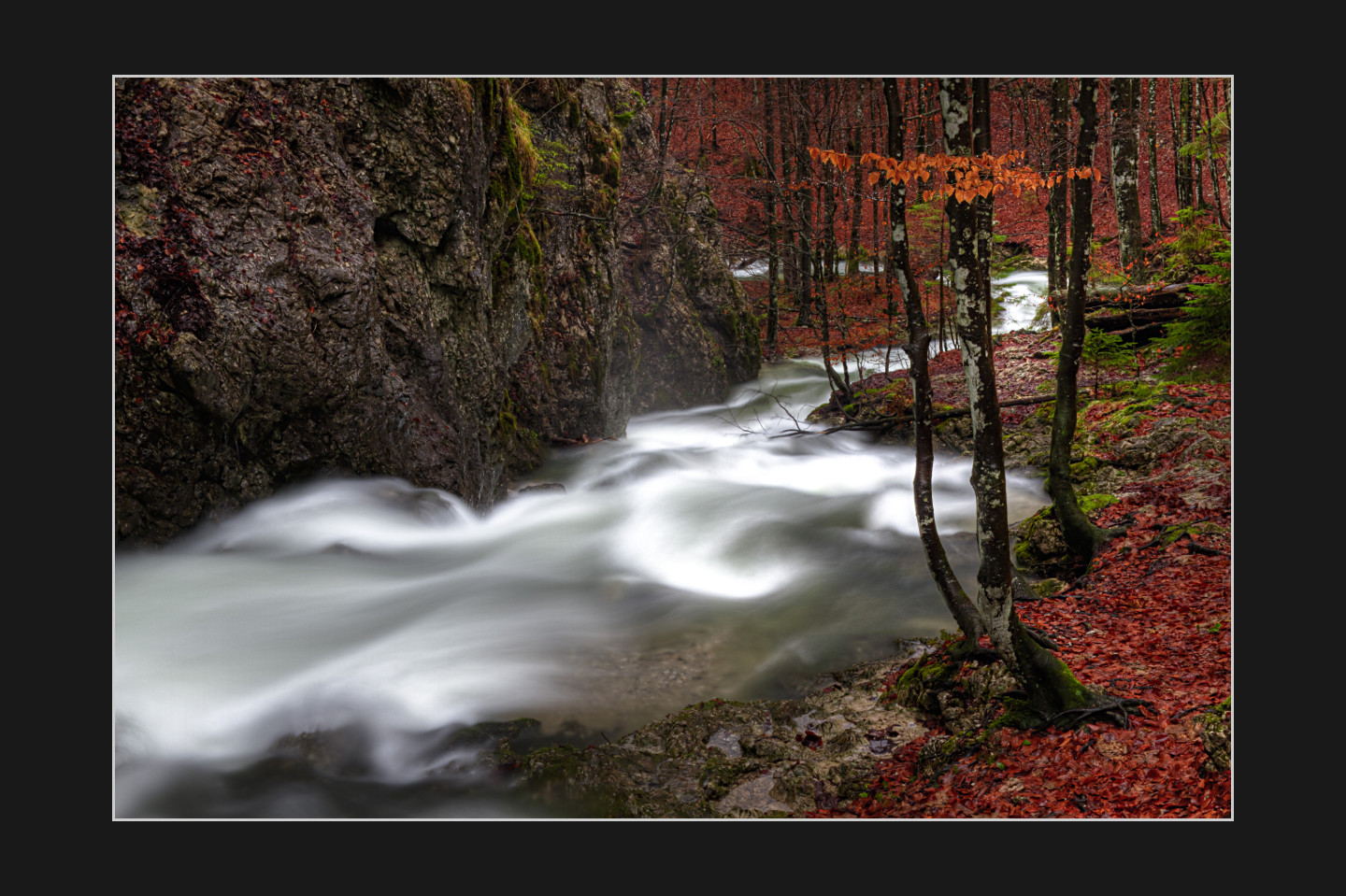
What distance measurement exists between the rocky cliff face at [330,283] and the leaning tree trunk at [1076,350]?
18.9ft

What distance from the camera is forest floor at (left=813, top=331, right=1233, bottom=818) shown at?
13.0 ft

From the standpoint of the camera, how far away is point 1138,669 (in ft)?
15.4

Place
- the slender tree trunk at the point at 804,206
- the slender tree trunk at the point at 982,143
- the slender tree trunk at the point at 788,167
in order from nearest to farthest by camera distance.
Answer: the slender tree trunk at the point at 982,143 → the slender tree trunk at the point at 804,206 → the slender tree trunk at the point at 788,167

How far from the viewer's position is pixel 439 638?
591cm

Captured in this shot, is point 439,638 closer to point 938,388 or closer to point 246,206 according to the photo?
point 246,206

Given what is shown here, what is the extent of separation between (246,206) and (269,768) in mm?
4254

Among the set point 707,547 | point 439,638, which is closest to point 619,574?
point 707,547

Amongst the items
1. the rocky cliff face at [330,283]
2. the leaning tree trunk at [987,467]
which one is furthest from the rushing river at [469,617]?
the leaning tree trunk at [987,467]

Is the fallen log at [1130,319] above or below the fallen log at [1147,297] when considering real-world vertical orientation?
below

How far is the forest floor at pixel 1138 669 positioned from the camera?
396cm

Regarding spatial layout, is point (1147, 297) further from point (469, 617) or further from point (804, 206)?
point (469, 617)

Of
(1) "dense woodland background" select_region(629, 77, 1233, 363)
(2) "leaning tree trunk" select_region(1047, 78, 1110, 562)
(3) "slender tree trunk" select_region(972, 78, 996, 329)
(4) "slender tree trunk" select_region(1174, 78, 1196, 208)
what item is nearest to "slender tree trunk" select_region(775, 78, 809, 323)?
(1) "dense woodland background" select_region(629, 77, 1233, 363)

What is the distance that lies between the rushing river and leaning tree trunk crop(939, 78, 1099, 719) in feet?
5.69

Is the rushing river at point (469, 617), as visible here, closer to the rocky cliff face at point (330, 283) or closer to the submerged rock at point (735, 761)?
the submerged rock at point (735, 761)
